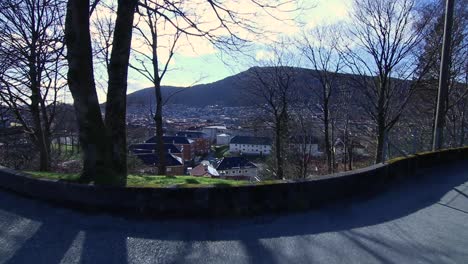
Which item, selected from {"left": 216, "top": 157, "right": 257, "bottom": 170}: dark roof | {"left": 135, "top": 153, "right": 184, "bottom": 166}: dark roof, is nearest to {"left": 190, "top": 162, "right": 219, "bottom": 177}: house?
{"left": 135, "top": 153, "right": 184, "bottom": 166}: dark roof

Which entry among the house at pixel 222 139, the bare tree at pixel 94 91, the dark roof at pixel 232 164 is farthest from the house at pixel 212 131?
the bare tree at pixel 94 91

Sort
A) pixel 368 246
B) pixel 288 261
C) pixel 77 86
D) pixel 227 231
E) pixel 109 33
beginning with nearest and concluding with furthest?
pixel 288 261 < pixel 368 246 < pixel 227 231 < pixel 77 86 < pixel 109 33

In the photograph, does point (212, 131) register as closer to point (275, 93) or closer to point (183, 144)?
point (183, 144)

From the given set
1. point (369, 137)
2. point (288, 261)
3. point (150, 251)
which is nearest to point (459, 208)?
point (288, 261)

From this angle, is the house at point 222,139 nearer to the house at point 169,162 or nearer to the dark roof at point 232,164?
the dark roof at point 232,164

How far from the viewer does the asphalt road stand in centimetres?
341

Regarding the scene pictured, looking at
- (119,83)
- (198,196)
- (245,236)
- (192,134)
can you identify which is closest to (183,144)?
(192,134)

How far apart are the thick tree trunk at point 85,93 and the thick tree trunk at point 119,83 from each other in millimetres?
448

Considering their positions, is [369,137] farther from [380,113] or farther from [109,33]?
[109,33]

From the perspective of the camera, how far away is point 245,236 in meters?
3.97

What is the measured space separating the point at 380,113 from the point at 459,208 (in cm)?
1432

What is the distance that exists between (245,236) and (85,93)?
371cm

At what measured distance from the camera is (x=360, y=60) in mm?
20281

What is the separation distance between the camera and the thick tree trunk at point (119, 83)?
233 inches
